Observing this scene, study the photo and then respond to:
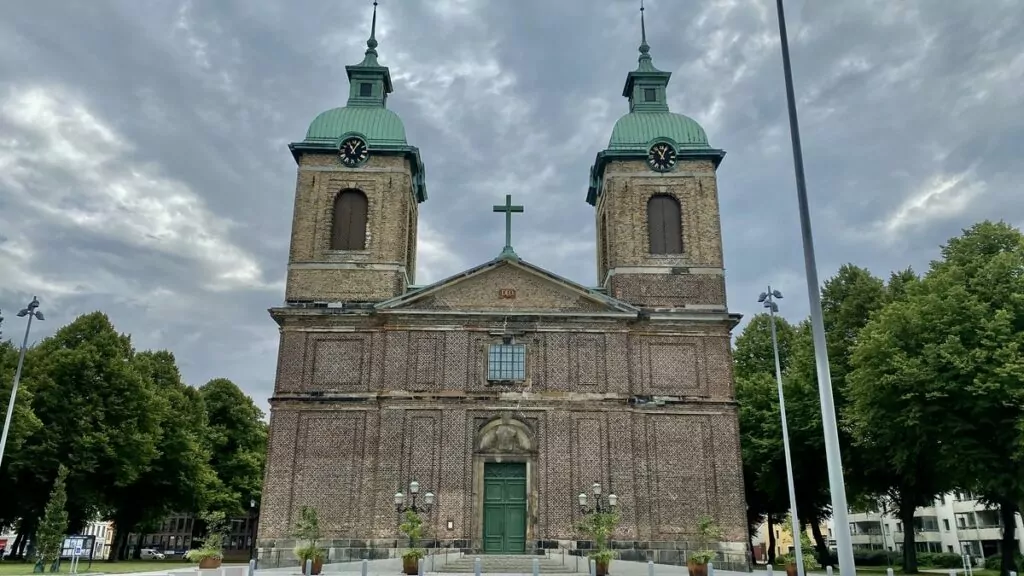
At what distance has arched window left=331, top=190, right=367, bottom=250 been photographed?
120 feet

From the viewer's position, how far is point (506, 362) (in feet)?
111

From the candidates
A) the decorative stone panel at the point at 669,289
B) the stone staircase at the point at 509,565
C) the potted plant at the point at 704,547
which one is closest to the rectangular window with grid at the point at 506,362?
the decorative stone panel at the point at 669,289

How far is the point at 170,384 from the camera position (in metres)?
51.6

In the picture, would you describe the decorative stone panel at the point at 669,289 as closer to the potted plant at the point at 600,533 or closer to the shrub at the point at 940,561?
the potted plant at the point at 600,533

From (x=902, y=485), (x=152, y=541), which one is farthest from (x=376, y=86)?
(x=152, y=541)

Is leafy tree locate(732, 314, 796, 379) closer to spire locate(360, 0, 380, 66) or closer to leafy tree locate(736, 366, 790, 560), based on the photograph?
leafy tree locate(736, 366, 790, 560)

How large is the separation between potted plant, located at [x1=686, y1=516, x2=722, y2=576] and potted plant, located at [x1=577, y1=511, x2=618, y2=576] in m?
2.53

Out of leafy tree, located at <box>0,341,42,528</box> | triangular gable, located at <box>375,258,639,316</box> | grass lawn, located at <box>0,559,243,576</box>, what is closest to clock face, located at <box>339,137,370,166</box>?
triangular gable, located at <box>375,258,639,316</box>

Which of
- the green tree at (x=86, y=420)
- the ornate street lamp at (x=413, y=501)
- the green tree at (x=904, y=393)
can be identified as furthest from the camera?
the green tree at (x=86, y=420)

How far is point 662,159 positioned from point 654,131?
1704 mm

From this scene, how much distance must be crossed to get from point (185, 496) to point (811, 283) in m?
44.8

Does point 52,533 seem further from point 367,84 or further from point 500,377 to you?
point 367,84

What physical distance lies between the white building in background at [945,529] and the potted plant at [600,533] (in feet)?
123

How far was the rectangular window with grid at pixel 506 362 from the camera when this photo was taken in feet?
111
